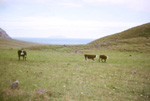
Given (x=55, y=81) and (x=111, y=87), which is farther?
(x=55, y=81)

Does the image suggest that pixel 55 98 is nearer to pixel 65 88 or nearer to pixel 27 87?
pixel 65 88

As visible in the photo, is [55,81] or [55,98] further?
[55,81]

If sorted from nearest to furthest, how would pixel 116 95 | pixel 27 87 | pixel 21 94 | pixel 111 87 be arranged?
pixel 21 94, pixel 116 95, pixel 27 87, pixel 111 87

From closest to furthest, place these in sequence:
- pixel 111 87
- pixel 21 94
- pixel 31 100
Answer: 1. pixel 31 100
2. pixel 21 94
3. pixel 111 87

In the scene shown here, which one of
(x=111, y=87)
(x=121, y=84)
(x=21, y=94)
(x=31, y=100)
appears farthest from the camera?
(x=121, y=84)

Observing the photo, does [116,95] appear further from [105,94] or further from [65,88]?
[65,88]

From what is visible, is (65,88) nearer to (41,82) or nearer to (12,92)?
(41,82)

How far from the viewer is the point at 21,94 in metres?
9.84

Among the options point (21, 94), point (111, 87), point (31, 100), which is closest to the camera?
point (31, 100)

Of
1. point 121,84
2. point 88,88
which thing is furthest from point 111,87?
point 88,88

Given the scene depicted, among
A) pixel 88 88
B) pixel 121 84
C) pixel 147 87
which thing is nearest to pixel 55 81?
pixel 88 88

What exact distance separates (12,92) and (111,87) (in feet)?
28.5

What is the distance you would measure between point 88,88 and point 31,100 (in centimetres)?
509

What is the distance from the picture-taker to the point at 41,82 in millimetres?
13172
